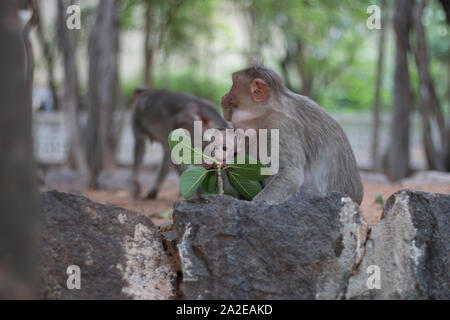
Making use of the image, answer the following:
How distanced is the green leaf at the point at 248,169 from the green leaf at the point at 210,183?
15 centimetres

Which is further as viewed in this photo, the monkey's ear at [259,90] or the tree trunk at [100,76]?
the tree trunk at [100,76]

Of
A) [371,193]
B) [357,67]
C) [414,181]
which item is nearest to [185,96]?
[371,193]

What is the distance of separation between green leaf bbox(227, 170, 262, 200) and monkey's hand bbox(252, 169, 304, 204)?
0.38 ft

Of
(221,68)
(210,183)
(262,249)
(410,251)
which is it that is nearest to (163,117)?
(210,183)

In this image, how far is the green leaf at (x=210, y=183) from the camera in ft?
10.4

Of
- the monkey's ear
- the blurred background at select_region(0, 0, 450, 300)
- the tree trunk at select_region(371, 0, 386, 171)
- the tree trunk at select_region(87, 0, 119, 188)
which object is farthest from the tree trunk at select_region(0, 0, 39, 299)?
the tree trunk at select_region(371, 0, 386, 171)

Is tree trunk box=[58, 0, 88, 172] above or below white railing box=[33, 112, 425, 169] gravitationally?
above

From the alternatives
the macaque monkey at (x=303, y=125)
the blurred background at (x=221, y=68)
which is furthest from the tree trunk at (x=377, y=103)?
the macaque monkey at (x=303, y=125)

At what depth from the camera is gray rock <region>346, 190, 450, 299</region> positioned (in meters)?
2.63

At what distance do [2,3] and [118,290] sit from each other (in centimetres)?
147

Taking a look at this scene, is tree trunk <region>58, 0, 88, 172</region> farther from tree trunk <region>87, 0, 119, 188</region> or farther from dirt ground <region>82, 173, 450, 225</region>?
dirt ground <region>82, 173, 450, 225</region>

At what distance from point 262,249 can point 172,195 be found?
15.4 ft

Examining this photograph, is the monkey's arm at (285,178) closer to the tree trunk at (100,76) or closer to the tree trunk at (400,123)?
the tree trunk at (100,76)
